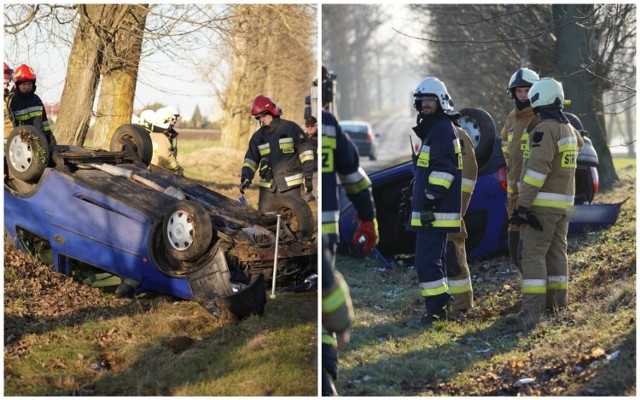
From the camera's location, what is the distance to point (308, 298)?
23.5 feet

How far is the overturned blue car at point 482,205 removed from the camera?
29.3 feet

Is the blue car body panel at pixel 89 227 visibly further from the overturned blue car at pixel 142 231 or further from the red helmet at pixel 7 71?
the red helmet at pixel 7 71

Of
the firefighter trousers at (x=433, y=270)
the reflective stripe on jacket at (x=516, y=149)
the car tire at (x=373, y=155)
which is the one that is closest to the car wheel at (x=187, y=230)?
the firefighter trousers at (x=433, y=270)

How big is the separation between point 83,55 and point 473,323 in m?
4.28

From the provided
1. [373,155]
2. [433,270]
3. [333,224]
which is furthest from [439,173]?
[373,155]

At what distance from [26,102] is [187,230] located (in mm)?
2088

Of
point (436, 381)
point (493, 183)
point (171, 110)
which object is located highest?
point (171, 110)

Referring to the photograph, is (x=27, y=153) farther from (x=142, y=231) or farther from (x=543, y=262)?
(x=543, y=262)

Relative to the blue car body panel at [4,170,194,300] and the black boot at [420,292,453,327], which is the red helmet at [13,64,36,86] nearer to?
the blue car body panel at [4,170,194,300]

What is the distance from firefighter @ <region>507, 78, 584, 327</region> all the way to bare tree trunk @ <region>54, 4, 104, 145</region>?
4001 mm

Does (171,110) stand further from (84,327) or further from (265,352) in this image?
(265,352)

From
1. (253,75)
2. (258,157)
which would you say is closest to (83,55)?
(258,157)

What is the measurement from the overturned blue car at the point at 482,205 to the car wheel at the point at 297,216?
58.6 inches

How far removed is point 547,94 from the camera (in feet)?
23.6
